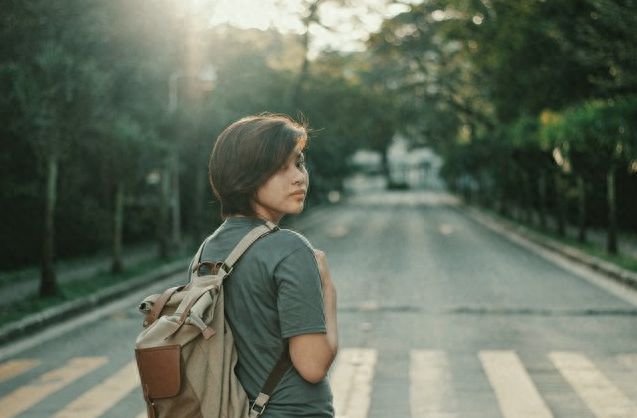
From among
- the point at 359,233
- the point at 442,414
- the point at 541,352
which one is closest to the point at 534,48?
the point at 359,233

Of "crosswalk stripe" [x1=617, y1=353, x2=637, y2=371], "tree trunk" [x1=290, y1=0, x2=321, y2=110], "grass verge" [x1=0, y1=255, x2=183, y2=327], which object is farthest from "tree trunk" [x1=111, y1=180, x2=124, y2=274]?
"tree trunk" [x1=290, y1=0, x2=321, y2=110]

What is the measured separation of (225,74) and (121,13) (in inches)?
594

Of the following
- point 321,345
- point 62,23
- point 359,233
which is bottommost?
point 359,233

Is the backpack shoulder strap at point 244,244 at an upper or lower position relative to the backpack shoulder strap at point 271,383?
upper

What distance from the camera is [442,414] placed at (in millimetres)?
7438

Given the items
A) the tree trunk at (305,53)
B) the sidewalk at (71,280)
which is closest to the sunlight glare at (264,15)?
the tree trunk at (305,53)

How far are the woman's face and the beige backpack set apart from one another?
10 centimetres

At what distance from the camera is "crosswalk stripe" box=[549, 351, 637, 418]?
7.57m

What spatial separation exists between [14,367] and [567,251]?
16631 mm

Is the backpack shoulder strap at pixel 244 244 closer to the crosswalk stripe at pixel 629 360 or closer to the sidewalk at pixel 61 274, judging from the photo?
the crosswalk stripe at pixel 629 360

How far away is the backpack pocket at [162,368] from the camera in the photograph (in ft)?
8.27

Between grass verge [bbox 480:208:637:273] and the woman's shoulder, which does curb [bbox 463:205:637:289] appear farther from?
the woman's shoulder

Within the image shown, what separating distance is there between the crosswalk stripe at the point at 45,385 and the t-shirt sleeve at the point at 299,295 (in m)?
5.66

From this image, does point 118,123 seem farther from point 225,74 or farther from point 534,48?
point 534,48
